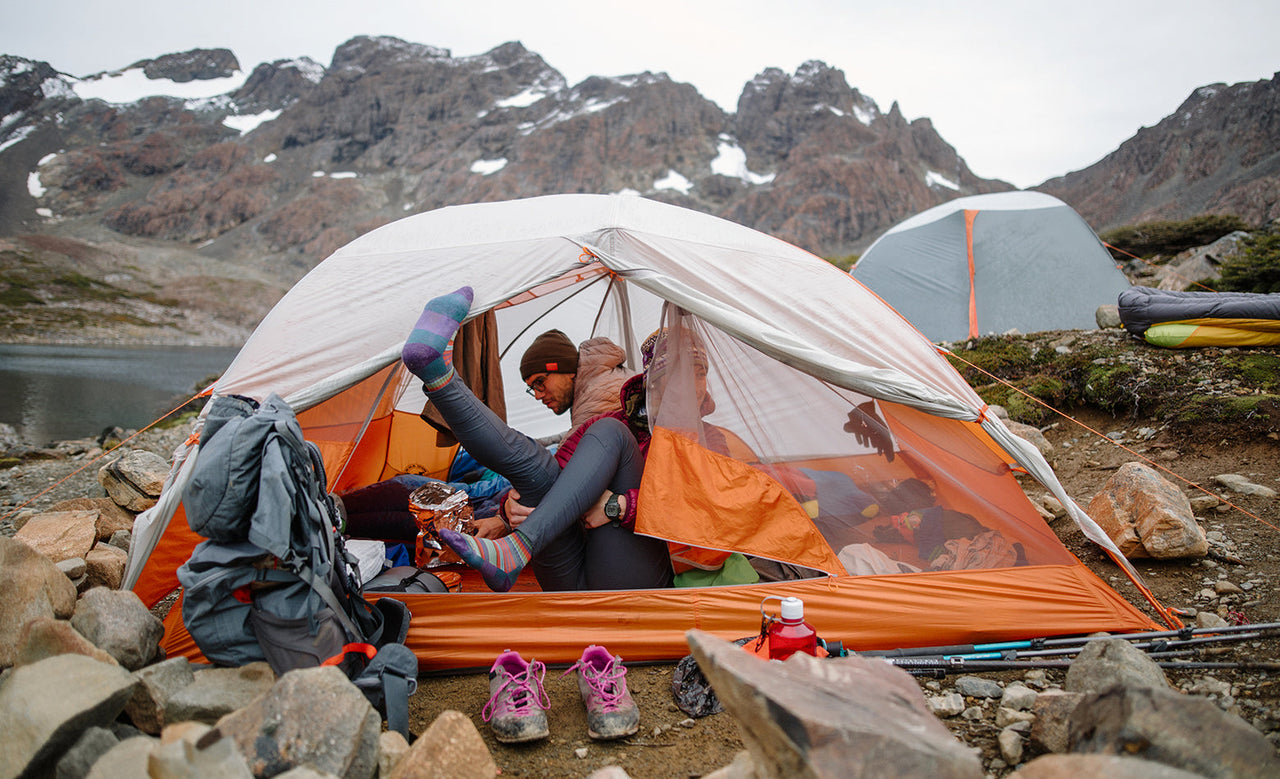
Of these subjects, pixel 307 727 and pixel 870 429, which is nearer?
pixel 307 727

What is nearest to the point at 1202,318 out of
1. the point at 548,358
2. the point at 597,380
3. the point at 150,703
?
the point at 597,380

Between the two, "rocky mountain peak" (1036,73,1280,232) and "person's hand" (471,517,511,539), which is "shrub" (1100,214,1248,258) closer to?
"rocky mountain peak" (1036,73,1280,232)

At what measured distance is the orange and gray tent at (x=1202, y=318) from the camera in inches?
236

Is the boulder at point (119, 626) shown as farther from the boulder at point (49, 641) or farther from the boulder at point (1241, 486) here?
the boulder at point (1241, 486)

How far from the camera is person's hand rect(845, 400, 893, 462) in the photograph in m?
3.78

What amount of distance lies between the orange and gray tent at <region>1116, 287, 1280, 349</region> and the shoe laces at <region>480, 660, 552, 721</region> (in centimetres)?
695

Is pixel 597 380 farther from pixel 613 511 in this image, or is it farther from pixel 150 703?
pixel 150 703

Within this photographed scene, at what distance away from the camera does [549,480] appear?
3.38 metres

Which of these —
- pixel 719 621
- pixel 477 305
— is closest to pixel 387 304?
pixel 477 305

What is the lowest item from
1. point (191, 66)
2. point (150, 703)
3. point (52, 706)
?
point (150, 703)

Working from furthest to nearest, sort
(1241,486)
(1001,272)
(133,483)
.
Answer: (1001,272)
(133,483)
(1241,486)

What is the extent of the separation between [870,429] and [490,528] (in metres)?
2.22

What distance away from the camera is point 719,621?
3.26 m

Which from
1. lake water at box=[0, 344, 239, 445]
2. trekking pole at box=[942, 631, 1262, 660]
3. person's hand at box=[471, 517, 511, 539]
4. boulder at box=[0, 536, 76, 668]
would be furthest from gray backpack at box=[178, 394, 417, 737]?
lake water at box=[0, 344, 239, 445]
